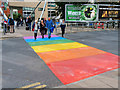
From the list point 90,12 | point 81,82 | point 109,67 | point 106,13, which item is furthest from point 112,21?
point 81,82

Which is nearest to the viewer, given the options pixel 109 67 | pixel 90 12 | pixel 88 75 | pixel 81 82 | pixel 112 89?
pixel 112 89

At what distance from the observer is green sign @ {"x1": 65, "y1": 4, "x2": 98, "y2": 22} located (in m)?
25.8

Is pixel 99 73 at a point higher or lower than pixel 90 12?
lower

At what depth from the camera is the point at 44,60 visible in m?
7.42

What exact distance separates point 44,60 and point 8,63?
1.63 metres

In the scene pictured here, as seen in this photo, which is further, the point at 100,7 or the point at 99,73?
the point at 100,7

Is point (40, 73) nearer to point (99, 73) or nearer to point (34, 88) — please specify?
point (34, 88)

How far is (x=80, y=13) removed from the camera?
26.3 m

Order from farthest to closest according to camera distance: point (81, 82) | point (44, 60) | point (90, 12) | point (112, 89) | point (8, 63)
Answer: point (90, 12), point (44, 60), point (8, 63), point (81, 82), point (112, 89)

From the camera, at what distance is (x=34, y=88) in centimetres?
445

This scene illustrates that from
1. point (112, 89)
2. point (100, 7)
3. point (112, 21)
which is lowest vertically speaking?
point (112, 89)

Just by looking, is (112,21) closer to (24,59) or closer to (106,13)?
(106,13)

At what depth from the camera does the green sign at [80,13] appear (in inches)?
1014

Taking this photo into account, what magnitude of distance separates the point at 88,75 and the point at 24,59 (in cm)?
342
